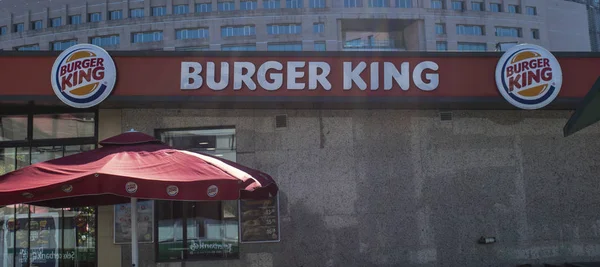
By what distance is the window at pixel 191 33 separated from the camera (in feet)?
236

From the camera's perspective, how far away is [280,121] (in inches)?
327

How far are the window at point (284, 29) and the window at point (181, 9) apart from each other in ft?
39.1

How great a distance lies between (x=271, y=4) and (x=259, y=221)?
66.8m

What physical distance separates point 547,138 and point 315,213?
3.84 metres

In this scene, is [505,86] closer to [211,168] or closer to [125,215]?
[211,168]

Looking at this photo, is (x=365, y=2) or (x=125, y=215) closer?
(x=125, y=215)

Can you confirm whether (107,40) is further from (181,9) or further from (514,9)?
(514,9)

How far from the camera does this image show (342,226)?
809 centimetres

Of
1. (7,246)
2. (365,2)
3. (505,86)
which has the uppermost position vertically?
(365,2)

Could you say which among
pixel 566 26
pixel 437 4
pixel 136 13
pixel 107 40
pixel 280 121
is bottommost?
pixel 280 121

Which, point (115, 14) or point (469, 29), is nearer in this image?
point (469, 29)

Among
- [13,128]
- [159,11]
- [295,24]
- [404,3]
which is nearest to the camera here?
[13,128]

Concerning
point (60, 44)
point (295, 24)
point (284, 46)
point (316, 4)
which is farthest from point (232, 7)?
point (60, 44)

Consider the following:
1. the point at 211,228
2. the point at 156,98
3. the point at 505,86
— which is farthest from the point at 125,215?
the point at 505,86
